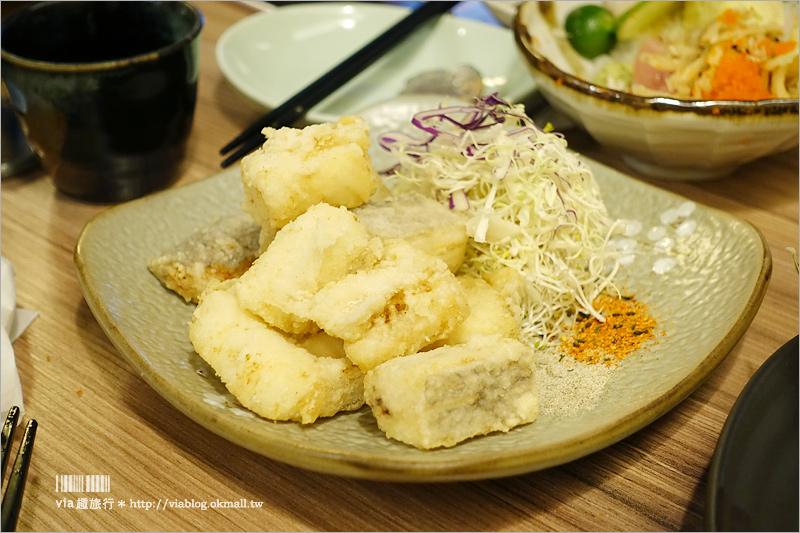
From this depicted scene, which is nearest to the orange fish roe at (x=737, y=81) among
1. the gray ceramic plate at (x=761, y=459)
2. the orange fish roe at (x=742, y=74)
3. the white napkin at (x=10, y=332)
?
the orange fish roe at (x=742, y=74)

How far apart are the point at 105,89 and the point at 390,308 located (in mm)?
1358

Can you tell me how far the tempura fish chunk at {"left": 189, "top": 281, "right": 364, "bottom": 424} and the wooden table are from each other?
0.18 m

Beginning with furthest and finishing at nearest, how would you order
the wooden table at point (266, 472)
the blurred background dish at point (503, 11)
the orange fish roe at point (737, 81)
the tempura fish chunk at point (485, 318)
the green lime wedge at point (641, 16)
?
the blurred background dish at point (503, 11) → the green lime wedge at point (641, 16) → the orange fish roe at point (737, 81) → the tempura fish chunk at point (485, 318) → the wooden table at point (266, 472)

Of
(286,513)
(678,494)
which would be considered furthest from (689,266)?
(286,513)

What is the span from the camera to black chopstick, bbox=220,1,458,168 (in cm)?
261

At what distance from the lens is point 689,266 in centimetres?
198

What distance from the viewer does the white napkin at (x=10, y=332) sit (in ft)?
5.22

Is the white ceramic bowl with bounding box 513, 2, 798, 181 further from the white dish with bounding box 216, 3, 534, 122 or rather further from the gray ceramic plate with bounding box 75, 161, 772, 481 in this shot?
the white dish with bounding box 216, 3, 534, 122

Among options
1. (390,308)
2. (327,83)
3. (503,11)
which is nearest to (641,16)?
(503,11)

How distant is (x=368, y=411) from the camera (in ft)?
4.99

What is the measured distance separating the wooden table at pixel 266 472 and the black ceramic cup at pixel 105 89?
0.60 metres

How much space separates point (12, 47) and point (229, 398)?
1.68m

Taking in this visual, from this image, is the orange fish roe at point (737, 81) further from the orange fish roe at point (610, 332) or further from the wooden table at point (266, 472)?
the orange fish roe at point (610, 332)

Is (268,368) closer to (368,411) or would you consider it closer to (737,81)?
(368,411)
